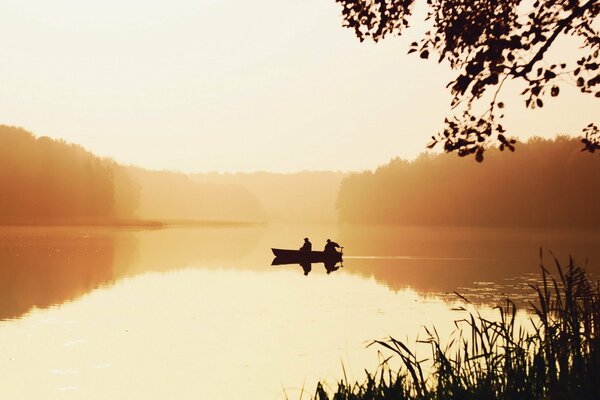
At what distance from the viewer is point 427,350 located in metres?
14.9

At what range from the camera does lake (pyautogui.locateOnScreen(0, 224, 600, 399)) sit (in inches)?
513

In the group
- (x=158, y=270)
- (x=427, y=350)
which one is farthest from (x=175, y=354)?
(x=158, y=270)

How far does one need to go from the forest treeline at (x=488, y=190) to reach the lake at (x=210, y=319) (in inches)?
2705

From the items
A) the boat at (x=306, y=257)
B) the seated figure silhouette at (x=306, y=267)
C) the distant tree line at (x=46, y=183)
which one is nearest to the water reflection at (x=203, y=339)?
the seated figure silhouette at (x=306, y=267)

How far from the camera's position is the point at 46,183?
9600 cm

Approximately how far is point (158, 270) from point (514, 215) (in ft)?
284

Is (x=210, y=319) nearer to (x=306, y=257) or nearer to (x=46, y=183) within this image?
(x=306, y=257)

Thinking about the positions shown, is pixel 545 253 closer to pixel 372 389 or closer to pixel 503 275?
pixel 503 275

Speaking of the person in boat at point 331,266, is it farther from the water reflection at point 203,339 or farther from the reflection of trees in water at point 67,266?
the water reflection at point 203,339

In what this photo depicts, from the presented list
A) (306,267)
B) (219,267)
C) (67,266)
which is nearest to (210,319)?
(67,266)

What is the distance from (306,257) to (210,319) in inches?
800

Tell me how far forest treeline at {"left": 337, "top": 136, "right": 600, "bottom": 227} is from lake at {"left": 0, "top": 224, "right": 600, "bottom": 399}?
68.7 metres

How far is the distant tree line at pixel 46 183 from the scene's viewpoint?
9369 cm

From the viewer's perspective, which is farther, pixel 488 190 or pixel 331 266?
pixel 488 190
